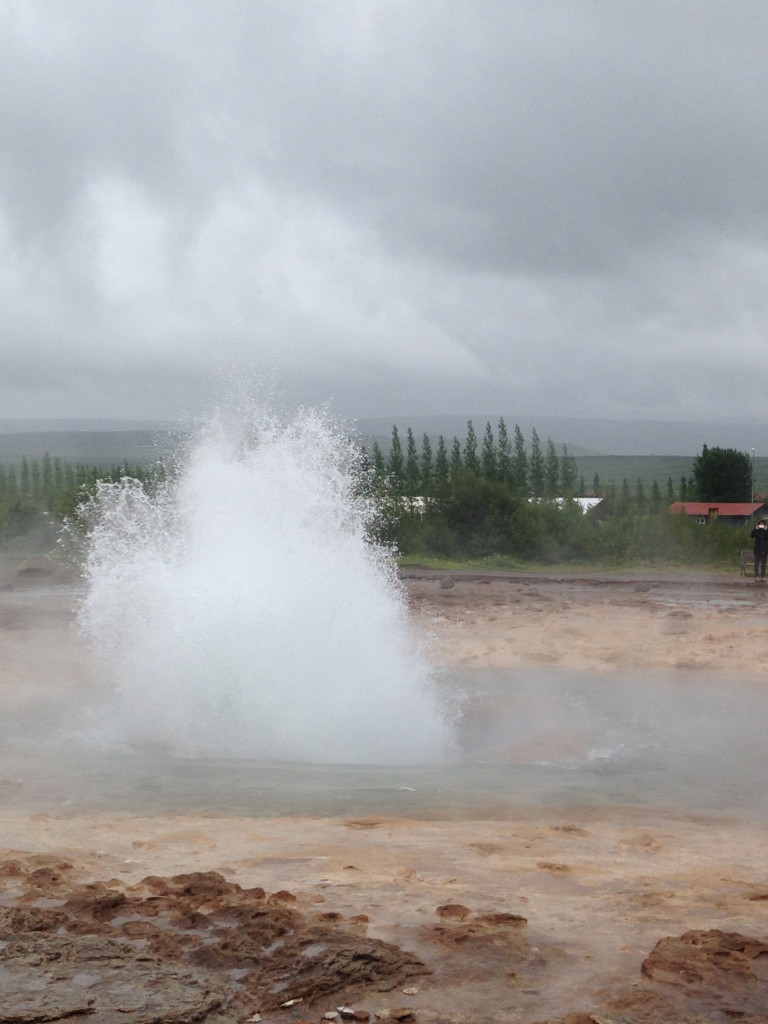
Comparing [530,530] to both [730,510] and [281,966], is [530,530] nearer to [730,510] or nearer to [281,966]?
[281,966]

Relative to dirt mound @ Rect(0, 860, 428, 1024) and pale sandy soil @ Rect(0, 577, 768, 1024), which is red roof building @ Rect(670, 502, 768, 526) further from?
dirt mound @ Rect(0, 860, 428, 1024)

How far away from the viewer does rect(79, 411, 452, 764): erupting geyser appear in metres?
10.7

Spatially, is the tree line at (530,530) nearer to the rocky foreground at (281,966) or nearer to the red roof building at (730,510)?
the red roof building at (730,510)

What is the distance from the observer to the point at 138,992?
4.52 m

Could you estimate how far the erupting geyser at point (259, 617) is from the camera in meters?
10.7

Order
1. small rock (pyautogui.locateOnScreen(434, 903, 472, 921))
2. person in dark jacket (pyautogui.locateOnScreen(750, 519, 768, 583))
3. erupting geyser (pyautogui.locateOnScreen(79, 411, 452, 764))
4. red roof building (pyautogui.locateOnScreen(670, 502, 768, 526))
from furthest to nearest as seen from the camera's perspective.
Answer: red roof building (pyautogui.locateOnScreen(670, 502, 768, 526)) → person in dark jacket (pyautogui.locateOnScreen(750, 519, 768, 583)) → erupting geyser (pyautogui.locateOnScreen(79, 411, 452, 764)) → small rock (pyautogui.locateOnScreen(434, 903, 472, 921))

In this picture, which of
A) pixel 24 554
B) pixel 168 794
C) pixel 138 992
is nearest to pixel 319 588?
pixel 168 794

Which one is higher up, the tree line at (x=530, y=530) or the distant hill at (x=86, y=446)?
the distant hill at (x=86, y=446)

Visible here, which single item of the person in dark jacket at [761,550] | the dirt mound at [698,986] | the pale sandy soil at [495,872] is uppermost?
the person in dark jacket at [761,550]

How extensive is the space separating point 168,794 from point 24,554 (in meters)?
20.4

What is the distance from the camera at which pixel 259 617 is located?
11164mm

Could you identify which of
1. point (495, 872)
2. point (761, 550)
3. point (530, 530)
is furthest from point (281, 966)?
point (530, 530)

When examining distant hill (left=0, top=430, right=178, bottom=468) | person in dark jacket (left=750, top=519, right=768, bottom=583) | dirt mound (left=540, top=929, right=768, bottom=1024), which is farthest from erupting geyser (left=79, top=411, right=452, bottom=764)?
distant hill (left=0, top=430, right=178, bottom=468)

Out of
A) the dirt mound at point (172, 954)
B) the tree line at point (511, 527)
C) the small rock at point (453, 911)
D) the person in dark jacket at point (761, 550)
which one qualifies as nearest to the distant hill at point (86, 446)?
the tree line at point (511, 527)
